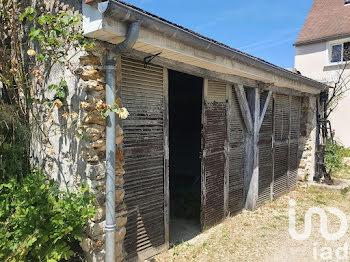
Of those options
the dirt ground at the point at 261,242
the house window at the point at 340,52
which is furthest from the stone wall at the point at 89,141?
the house window at the point at 340,52

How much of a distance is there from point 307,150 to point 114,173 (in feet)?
21.7

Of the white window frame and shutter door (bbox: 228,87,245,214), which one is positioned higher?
the white window frame

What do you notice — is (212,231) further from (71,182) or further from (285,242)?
(71,182)

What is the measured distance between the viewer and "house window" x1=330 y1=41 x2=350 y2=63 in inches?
478

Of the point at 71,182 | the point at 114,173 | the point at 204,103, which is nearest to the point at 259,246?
the point at 204,103

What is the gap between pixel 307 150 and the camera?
7527 millimetres

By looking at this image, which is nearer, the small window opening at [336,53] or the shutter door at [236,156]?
the shutter door at [236,156]

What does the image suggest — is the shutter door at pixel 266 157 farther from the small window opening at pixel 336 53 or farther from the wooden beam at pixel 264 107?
the small window opening at pixel 336 53

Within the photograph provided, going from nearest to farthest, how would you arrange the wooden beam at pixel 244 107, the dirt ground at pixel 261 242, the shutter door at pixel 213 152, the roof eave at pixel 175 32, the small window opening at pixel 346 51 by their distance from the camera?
the roof eave at pixel 175 32 < the dirt ground at pixel 261 242 < the shutter door at pixel 213 152 < the wooden beam at pixel 244 107 < the small window opening at pixel 346 51

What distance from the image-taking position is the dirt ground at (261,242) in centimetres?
378

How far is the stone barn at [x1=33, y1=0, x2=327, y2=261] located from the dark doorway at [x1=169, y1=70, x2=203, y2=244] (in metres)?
0.09

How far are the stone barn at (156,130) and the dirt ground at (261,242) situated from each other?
0.79 feet

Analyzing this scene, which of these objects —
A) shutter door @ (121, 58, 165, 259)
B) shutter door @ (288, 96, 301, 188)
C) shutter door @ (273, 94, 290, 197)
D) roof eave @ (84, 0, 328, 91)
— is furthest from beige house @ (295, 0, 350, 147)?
shutter door @ (121, 58, 165, 259)

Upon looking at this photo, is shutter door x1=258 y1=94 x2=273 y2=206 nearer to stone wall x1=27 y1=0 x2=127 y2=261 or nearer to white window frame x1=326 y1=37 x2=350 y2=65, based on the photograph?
stone wall x1=27 y1=0 x2=127 y2=261
